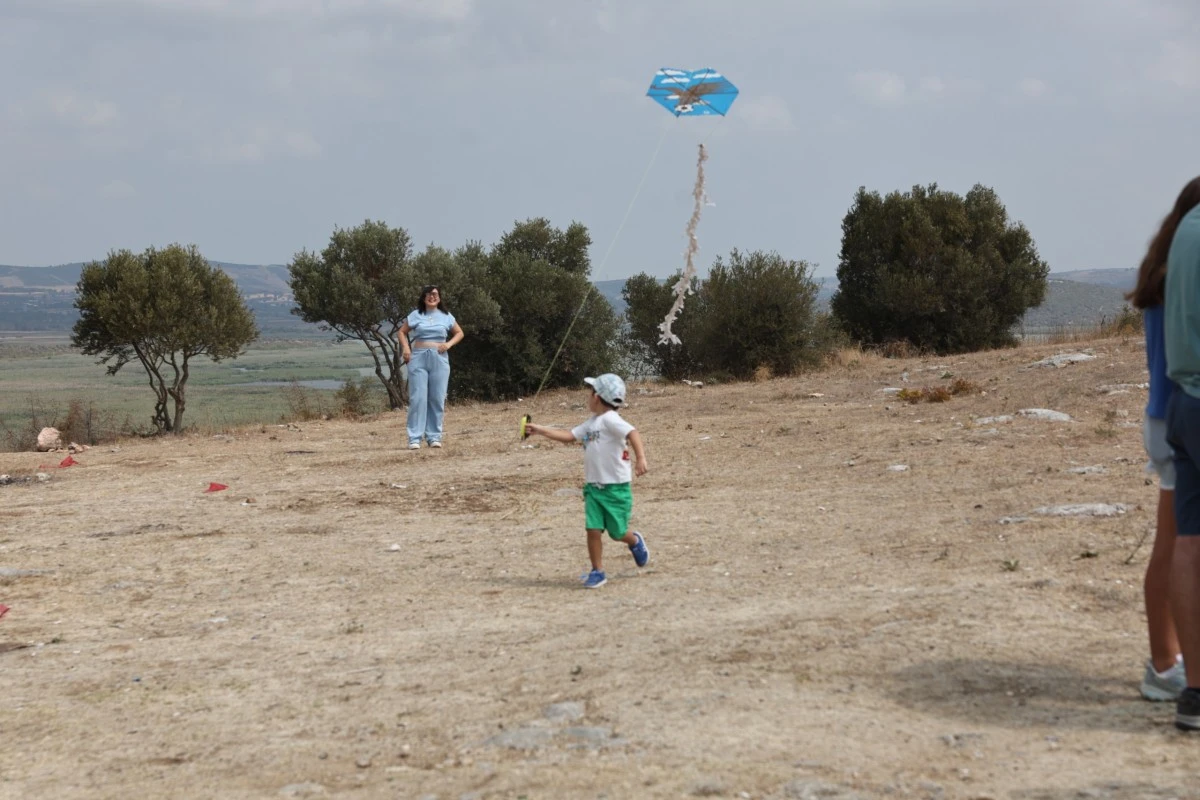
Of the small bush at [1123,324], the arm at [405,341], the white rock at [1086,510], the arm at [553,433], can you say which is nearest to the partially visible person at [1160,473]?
the white rock at [1086,510]

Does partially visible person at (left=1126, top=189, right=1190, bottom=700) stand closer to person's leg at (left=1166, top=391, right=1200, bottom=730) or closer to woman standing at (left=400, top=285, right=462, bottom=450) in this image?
person's leg at (left=1166, top=391, right=1200, bottom=730)

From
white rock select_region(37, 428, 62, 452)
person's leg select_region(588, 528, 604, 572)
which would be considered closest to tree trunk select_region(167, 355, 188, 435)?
white rock select_region(37, 428, 62, 452)

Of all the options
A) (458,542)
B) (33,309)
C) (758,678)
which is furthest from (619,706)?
(33,309)

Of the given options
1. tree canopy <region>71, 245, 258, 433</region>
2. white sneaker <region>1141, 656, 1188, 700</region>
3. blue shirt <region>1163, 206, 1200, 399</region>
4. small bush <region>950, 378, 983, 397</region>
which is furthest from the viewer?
tree canopy <region>71, 245, 258, 433</region>

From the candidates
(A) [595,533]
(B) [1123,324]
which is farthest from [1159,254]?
(B) [1123,324]

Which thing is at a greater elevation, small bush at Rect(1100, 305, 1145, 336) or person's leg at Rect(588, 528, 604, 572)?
small bush at Rect(1100, 305, 1145, 336)

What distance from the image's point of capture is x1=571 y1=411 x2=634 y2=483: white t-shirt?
24.2ft

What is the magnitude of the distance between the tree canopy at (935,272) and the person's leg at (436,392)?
60.4ft

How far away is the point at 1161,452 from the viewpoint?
441cm

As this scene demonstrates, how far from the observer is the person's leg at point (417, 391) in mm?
14656

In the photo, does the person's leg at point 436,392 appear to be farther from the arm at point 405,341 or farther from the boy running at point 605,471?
the boy running at point 605,471

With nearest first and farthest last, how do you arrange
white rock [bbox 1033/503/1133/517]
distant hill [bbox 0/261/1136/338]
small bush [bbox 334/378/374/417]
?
white rock [bbox 1033/503/1133/517] → small bush [bbox 334/378/374/417] → distant hill [bbox 0/261/1136/338]

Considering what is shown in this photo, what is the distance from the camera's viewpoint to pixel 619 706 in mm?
4840

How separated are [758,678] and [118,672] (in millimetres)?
3213
